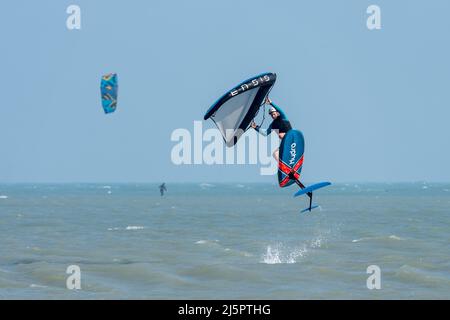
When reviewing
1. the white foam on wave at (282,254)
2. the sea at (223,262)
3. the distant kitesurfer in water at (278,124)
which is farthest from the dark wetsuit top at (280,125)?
the white foam on wave at (282,254)

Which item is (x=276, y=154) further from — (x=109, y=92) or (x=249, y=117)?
(x=109, y=92)

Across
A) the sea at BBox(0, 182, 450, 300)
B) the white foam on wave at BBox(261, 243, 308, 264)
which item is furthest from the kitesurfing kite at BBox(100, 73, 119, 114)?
the white foam on wave at BBox(261, 243, 308, 264)

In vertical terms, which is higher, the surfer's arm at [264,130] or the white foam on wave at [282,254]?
the surfer's arm at [264,130]

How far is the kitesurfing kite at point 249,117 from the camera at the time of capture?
1889cm

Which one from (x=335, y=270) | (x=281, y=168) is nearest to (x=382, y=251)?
(x=335, y=270)

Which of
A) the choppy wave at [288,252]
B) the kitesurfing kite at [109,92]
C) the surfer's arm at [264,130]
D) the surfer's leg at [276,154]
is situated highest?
the kitesurfing kite at [109,92]

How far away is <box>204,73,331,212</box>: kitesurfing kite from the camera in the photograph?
18891 mm

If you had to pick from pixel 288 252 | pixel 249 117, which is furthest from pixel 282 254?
pixel 249 117

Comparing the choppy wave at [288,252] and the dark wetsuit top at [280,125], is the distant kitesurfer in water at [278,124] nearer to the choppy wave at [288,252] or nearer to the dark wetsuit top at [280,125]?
the dark wetsuit top at [280,125]

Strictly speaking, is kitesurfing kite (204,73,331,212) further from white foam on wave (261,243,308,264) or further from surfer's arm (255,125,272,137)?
white foam on wave (261,243,308,264)

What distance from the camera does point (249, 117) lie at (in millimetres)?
19094

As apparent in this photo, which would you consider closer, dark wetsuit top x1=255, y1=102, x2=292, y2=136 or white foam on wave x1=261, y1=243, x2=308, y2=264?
dark wetsuit top x1=255, y1=102, x2=292, y2=136
